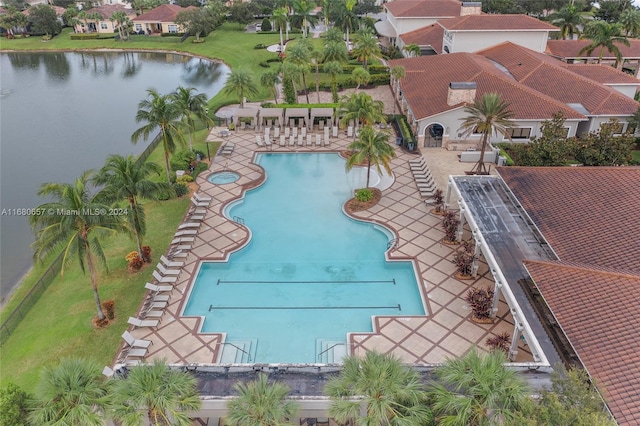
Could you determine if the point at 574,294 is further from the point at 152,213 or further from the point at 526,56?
the point at 526,56

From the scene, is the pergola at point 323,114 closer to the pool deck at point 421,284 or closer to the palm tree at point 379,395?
the pool deck at point 421,284

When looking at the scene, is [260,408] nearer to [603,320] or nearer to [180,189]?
[603,320]

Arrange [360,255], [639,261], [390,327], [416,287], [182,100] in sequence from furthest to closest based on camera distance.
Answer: [182,100] → [360,255] → [416,287] → [390,327] → [639,261]

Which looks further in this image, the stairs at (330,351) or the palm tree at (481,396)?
the stairs at (330,351)

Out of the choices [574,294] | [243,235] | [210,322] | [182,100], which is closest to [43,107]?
[182,100]

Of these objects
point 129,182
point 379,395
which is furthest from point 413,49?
point 379,395

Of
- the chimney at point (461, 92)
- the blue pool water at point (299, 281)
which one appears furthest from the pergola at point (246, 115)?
the chimney at point (461, 92)

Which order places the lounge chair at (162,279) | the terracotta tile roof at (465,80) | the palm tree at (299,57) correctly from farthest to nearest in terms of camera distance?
the palm tree at (299,57)
the terracotta tile roof at (465,80)
the lounge chair at (162,279)

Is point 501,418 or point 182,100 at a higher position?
point 182,100

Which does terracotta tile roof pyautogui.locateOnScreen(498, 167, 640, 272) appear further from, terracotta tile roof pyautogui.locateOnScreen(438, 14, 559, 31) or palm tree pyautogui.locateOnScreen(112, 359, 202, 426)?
terracotta tile roof pyautogui.locateOnScreen(438, 14, 559, 31)
